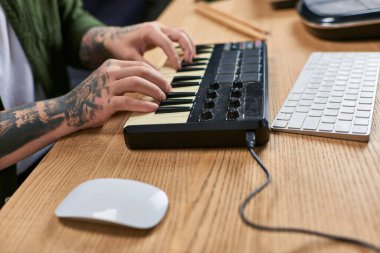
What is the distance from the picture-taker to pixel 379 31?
2.51 ft

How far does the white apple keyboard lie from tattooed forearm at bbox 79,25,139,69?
0.43m

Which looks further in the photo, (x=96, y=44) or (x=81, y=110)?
(x=96, y=44)

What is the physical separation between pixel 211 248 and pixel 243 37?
0.65 meters

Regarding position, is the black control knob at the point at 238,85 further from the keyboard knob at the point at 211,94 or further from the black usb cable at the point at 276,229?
the black usb cable at the point at 276,229

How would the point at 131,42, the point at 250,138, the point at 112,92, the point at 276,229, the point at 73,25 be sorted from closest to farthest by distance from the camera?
the point at 276,229 → the point at 250,138 → the point at 112,92 → the point at 131,42 → the point at 73,25

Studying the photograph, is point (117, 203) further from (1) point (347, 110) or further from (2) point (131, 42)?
(2) point (131, 42)

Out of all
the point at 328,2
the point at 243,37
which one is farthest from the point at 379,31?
the point at 243,37

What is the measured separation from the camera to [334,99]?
0.57 m

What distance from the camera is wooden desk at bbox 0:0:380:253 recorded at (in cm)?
39

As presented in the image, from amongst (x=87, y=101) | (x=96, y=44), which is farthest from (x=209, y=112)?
(x=96, y=44)

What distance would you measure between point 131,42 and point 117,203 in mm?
482

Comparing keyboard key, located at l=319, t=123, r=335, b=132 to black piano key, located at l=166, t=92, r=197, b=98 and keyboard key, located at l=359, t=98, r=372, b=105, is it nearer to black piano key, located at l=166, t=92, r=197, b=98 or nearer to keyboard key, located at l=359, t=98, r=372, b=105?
keyboard key, located at l=359, t=98, r=372, b=105

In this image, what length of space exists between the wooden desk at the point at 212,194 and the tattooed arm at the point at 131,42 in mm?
229

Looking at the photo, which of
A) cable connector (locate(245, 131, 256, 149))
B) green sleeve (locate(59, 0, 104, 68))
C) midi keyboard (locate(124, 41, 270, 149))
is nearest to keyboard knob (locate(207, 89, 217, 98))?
midi keyboard (locate(124, 41, 270, 149))
